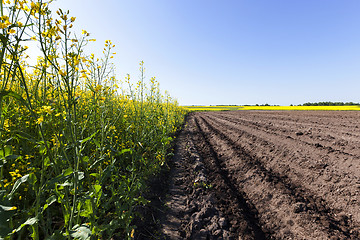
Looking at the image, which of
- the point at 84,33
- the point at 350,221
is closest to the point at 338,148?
the point at 350,221

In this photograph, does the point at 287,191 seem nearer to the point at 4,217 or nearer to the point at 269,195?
the point at 269,195

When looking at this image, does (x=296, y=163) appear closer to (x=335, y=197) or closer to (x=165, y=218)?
(x=335, y=197)

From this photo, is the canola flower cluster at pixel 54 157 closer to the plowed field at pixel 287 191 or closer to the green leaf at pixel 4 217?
the green leaf at pixel 4 217

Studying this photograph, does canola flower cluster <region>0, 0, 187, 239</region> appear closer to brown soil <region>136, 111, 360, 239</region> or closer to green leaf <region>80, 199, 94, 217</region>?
green leaf <region>80, 199, 94, 217</region>

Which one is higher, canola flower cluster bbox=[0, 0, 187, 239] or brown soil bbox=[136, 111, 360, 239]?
canola flower cluster bbox=[0, 0, 187, 239]

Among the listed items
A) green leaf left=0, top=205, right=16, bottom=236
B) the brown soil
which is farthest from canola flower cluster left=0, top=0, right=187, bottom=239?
the brown soil

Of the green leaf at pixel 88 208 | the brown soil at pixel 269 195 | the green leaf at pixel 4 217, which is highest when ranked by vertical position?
the green leaf at pixel 4 217

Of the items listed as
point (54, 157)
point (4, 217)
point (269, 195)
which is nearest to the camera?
point (4, 217)

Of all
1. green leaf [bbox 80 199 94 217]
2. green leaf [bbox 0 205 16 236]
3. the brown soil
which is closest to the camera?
green leaf [bbox 0 205 16 236]

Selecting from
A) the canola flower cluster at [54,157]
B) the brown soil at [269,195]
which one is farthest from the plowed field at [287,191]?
the canola flower cluster at [54,157]

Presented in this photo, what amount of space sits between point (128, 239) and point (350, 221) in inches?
133

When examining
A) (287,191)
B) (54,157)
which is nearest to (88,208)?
(54,157)

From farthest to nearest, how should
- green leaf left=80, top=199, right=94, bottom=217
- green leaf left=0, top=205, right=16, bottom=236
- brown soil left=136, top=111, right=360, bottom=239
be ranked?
brown soil left=136, top=111, right=360, bottom=239, green leaf left=80, top=199, right=94, bottom=217, green leaf left=0, top=205, right=16, bottom=236

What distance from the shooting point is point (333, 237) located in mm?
2479
